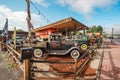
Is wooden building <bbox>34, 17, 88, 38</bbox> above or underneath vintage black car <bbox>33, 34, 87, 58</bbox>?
above

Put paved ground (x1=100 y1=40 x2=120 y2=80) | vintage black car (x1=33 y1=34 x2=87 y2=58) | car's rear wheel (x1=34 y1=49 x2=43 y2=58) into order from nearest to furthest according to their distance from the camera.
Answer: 1. paved ground (x1=100 y1=40 x2=120 y2=80)
2. vintage black car (x1=33 y1=34 x2=87 y2=58)
3. car's rear wheel (x1=34 y1=49 x2=43 y2=58)

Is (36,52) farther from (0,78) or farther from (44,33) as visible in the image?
(44,33)

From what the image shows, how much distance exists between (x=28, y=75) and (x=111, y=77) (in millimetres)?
3889

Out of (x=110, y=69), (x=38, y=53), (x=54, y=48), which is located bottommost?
(x=110, y=69)

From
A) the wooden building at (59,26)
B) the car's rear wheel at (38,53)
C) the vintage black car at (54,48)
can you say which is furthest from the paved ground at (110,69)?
the wooden building at (59,26)

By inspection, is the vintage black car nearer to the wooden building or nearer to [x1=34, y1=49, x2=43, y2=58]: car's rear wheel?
[x1=34, y1=49, x2=43, y2=58]: car's rear wheel

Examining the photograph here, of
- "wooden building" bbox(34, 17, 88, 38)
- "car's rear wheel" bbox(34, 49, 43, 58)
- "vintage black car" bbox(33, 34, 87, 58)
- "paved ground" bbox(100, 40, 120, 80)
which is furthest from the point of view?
"wooden building" bbox(34, 17, 88, 38)

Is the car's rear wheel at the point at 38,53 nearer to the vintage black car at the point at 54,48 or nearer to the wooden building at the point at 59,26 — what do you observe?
the vintage black car at the point at 54,48

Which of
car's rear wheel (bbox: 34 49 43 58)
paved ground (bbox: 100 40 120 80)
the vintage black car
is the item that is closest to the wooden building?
the vintage black car

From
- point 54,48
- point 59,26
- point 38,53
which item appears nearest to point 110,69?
point 54,48

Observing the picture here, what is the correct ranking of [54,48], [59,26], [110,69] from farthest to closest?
[59,26] → [54,48] → [110,69]

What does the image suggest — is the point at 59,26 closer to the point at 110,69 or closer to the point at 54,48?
the point at 54,48

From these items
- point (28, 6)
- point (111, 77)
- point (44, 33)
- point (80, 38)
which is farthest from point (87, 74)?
point (44, 33)

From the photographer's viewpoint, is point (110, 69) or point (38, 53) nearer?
point (110, 69)
